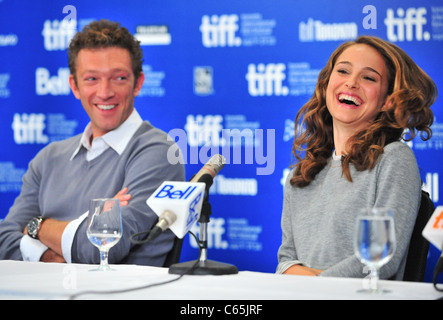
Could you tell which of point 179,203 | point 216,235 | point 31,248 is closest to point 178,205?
point 179,203

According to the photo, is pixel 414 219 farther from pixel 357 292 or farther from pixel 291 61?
pixel 291 61

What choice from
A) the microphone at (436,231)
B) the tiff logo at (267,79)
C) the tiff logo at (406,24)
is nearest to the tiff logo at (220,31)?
the tiff logo at (267,79)

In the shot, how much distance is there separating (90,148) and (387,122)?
1.55m

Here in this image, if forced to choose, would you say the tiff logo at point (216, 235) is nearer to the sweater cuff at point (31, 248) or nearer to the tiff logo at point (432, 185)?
the tiff logo at point (432, 185)

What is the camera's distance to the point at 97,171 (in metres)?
3.13

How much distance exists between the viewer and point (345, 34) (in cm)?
424

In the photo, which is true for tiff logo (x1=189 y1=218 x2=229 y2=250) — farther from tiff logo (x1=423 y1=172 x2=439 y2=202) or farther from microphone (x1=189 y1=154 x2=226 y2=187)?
microphone (x1=189 y1=154 x2=226 y2=187)

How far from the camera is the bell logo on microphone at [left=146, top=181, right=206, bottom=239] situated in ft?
5.61

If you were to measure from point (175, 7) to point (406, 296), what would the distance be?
11.7ft

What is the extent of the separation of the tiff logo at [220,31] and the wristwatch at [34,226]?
2.06m

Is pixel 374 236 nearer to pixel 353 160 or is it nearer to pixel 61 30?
pixel 353 160

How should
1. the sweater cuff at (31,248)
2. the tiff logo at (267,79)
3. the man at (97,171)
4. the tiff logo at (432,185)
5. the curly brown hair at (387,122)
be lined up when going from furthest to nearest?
the tiff logo at (267,79) → the tiff logo at (432,185) → the sweater cuff at (31,248) → the man at (97,171) → the curly brown hair at (387,122)

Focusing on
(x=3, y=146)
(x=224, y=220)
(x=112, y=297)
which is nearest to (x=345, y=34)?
(x=224, y=220)

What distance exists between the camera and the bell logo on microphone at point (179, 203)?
1.71m
